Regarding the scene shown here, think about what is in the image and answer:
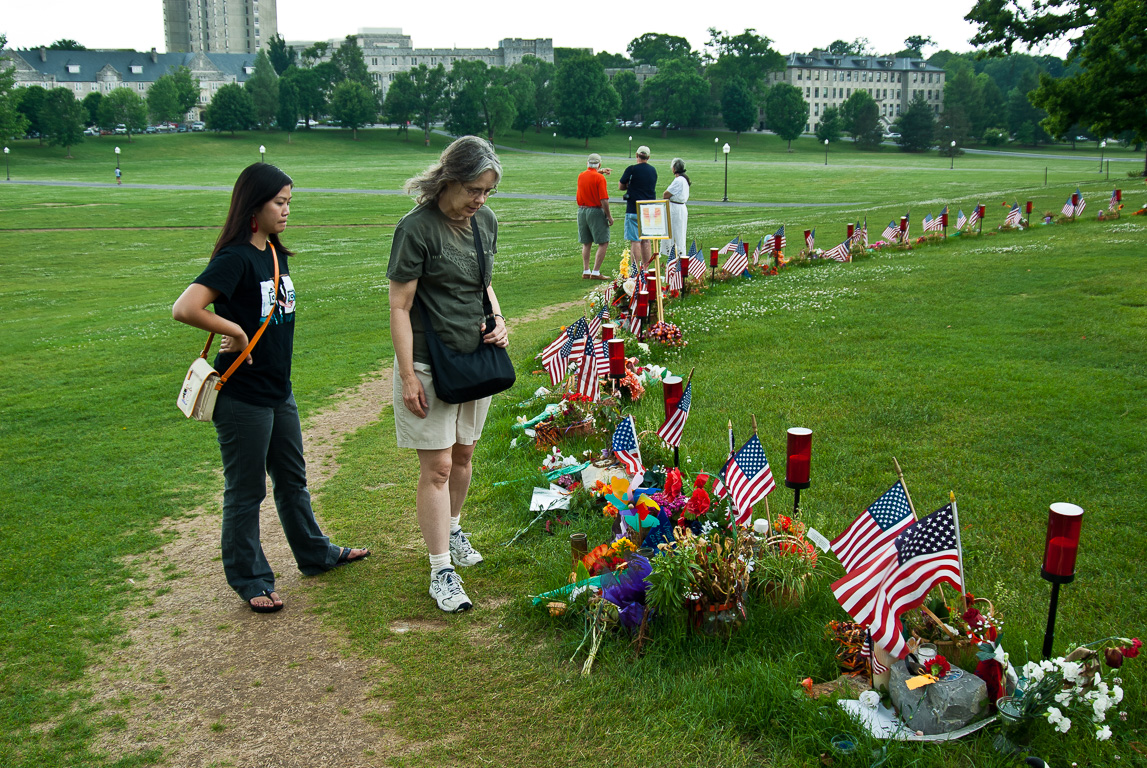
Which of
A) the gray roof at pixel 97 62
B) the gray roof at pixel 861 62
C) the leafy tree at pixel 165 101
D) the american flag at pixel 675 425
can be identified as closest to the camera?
the american flag at pixel 675 425

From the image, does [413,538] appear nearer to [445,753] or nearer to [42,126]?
[445,753]

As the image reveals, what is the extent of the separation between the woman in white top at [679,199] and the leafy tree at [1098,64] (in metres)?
10.4

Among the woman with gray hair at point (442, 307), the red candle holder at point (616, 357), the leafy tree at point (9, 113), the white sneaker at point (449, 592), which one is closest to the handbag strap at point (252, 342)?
the woman with gray hair at point (442, 307)

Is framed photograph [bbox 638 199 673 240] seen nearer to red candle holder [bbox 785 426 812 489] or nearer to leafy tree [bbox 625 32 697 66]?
red candle holder [bbox 785 426 812 489]

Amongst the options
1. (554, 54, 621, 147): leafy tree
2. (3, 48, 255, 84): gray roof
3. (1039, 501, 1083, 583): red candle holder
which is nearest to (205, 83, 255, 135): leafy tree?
(554, 54, 621, 147): leafy tree

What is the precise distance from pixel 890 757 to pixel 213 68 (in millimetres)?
162587

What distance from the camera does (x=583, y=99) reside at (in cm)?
10356

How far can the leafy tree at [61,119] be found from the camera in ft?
244

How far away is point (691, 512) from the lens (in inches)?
170

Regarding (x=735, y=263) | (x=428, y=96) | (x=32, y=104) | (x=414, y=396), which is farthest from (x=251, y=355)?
(x=428, y=96)

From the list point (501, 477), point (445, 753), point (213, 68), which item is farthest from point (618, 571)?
point (213, 68)

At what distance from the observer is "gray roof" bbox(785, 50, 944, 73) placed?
14262cm

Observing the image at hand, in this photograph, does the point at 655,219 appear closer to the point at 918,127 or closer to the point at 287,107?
the point at 918,127

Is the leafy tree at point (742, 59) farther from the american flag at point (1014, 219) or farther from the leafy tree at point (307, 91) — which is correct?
the american flag at point (1014, 219)
